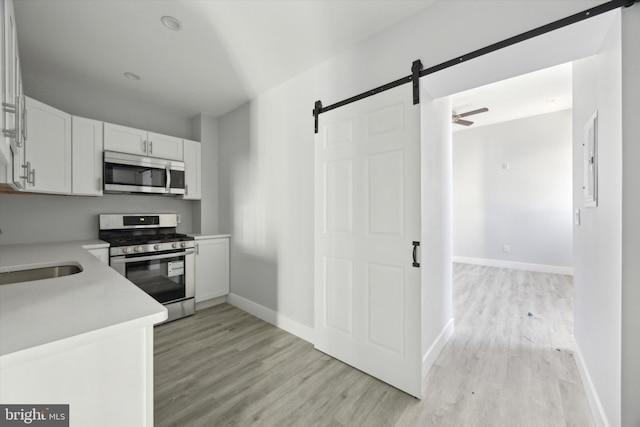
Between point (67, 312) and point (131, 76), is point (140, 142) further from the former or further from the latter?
point (67, 312)

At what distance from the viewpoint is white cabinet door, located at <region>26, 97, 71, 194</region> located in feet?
7.47

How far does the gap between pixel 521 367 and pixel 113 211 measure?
447cm

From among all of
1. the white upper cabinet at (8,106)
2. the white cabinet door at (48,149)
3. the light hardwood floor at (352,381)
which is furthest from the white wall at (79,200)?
the light hardwood floor at (352,381)

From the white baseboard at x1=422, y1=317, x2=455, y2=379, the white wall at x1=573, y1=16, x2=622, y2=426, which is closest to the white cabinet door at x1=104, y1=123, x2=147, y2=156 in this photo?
the white baseboard at x1=422, y1=317, x2=455, y2=379

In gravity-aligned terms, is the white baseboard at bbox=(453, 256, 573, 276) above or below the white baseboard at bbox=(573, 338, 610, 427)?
above

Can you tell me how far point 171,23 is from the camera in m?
1.98

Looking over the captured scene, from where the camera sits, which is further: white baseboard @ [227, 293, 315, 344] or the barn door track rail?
white baseboard @ [227, 293, 315, 344]

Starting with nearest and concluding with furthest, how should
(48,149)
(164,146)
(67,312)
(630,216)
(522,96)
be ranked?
(67,312) < (630,216) < (48,149) < (164,146) < (522,96)

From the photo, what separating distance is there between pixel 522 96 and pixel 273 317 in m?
5.09

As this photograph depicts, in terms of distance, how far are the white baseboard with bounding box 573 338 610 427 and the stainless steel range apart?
3.60 meters

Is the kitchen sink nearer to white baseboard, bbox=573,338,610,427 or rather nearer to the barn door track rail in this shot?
the barn door track rail

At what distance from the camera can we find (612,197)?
134 cm

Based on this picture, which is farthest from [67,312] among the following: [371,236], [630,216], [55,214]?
[55,214]

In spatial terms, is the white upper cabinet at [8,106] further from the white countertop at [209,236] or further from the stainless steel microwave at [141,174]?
the white countertop at [209,236]
